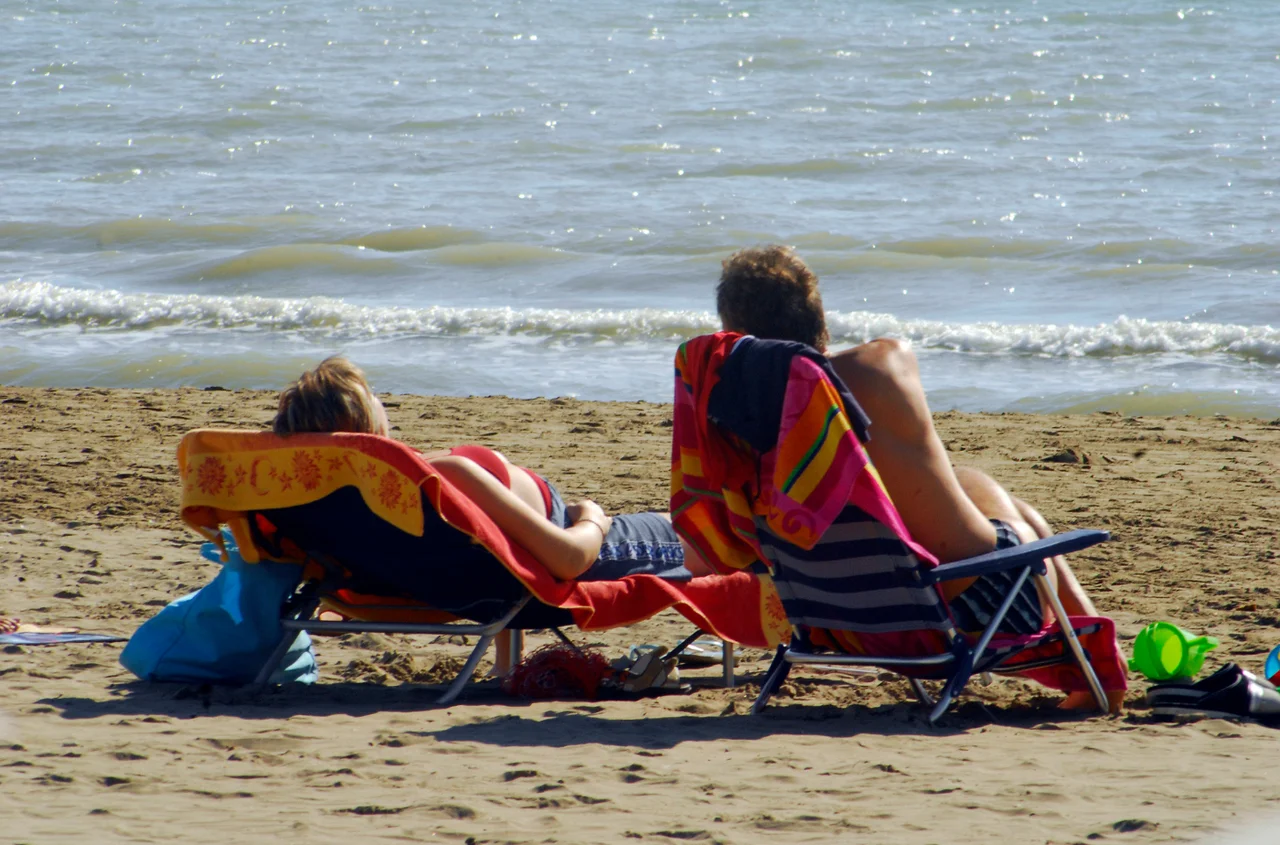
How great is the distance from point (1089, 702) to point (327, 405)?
Result: 2051mm

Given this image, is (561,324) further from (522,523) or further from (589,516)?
(522,523)

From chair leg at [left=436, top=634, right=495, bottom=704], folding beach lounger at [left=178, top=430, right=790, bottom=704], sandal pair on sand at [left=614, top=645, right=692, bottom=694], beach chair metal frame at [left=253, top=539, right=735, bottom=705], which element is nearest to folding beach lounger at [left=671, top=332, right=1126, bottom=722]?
folding beach lounger at [left=178, top=430, right=790, bottom=704]

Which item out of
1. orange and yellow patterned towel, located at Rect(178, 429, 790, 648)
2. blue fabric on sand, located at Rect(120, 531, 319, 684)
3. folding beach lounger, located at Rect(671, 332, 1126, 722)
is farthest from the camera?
blue fabric on sand, located at Rect(120, 531, 319, 684)

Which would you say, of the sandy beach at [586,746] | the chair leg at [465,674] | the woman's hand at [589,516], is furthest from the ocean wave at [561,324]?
the chair leg at [465,674]

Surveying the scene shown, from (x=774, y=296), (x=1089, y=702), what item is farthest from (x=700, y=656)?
(x=774, y=296)

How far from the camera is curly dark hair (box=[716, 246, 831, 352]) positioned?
3.47m

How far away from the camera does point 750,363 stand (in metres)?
3.38

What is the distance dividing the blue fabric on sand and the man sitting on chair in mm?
1394

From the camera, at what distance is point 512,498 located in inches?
149

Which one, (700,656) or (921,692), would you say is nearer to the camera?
(921,692)

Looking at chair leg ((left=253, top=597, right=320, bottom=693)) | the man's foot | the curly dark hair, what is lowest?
the man's foot

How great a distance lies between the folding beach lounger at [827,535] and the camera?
3322 mm

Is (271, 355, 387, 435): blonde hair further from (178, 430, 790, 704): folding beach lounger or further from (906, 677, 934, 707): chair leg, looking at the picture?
(906, 677, 934, 707): chair leg

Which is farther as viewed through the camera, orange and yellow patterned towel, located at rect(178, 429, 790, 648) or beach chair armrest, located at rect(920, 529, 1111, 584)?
orange and yellow patterned towel, located at rect(178, 429, 790, 648)
